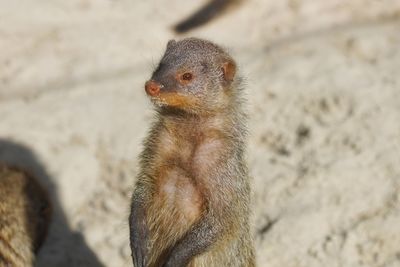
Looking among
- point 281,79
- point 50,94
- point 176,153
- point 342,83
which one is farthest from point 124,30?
point 176,153

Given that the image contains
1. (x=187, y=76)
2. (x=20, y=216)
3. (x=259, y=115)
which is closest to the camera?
(x=187, y=76)

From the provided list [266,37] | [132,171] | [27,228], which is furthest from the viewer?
[266,37]

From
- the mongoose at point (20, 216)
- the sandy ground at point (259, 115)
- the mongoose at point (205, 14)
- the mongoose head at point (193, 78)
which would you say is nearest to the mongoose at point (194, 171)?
the mongoose head at point (193, 78)

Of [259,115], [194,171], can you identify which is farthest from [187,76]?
[259,115]

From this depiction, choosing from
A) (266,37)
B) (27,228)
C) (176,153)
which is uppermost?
(176,153)

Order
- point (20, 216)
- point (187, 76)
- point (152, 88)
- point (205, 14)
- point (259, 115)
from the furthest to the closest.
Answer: point (205, 14), point (259, 115), point (20, 216), point (187, 76), point (152, 88)

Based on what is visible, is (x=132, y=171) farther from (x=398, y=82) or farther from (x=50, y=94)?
(x=398, y=82)

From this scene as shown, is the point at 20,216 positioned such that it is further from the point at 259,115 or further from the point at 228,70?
the point at 259,115
